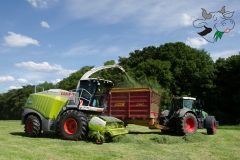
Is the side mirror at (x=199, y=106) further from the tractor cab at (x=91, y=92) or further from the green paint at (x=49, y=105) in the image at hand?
the green paint at (x=49, y=105)

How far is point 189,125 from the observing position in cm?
1495

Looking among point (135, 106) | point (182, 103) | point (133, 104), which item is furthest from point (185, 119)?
point (133, 104)

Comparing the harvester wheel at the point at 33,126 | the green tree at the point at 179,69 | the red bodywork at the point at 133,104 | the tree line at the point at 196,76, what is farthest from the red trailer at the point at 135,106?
the green tree at the point at 179,69

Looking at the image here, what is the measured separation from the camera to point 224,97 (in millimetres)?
38344

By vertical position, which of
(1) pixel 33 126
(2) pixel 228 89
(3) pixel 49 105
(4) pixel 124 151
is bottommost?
(4) pixel 124 151

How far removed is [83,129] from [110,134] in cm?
122

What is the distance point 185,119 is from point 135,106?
2.54m

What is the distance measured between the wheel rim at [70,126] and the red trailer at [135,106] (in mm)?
2712

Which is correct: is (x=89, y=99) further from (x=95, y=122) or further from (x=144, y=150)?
(x=144, y=150)

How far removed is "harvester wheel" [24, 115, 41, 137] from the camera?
12758 millimetres

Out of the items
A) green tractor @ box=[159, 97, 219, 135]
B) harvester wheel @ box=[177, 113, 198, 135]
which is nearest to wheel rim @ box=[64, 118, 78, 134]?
green tractor @ box=[159, 97, 219, 135]

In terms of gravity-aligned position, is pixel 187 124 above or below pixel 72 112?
below

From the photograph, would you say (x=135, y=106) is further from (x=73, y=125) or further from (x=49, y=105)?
(x=49, y=105)

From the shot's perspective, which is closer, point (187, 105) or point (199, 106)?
point (187, 105)
